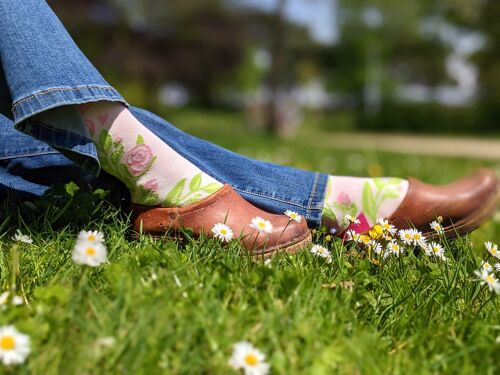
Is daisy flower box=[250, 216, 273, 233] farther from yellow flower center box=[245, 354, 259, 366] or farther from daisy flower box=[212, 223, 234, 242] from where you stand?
yellow flower center box=[245, 354, 259, 366]

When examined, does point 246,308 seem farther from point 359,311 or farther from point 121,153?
point 121,153

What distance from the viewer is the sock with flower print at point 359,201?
6.47 feet

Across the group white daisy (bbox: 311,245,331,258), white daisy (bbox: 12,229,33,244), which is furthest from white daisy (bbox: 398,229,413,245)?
white daisy (bbox: 12,229,33,244)

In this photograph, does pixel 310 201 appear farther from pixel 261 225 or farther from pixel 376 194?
pixel 261 225

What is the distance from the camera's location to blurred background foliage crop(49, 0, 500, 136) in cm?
1639

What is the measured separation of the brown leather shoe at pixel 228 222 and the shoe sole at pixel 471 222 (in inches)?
19.7

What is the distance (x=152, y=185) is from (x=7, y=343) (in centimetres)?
79

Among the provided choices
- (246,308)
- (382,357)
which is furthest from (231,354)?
(382,357)

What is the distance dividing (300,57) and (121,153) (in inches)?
1807

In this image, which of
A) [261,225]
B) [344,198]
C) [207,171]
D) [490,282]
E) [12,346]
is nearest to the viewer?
[12,346]

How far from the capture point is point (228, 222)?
1.71m

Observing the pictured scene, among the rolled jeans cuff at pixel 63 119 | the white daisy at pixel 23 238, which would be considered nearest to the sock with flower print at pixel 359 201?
the rolled jeans cuff at pixel 63 119

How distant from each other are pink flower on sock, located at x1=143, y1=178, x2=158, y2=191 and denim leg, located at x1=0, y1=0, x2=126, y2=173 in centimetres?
16

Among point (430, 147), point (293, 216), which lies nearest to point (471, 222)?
point (293, 216)
